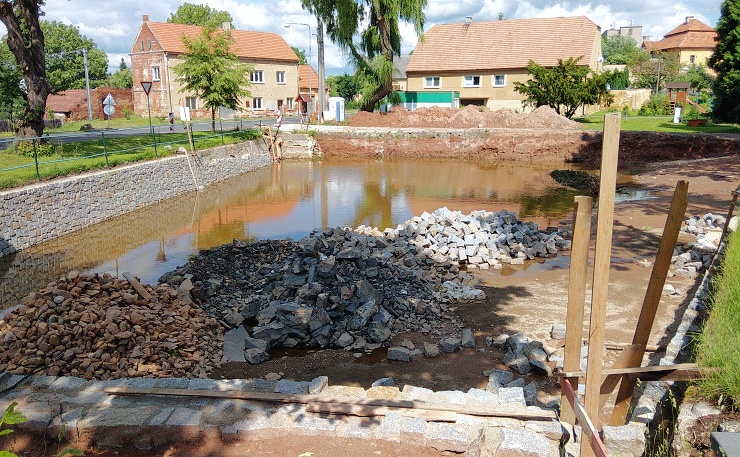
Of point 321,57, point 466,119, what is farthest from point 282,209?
point 321,57

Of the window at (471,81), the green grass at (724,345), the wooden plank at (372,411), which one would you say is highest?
the window at (471,81)

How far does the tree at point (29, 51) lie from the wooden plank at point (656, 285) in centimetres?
1985

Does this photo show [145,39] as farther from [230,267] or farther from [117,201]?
[230,267]

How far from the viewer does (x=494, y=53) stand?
41656 mm

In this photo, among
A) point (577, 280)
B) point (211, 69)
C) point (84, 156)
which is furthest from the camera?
point (211, 69)

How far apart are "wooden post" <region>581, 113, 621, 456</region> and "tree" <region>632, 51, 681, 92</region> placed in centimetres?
5400

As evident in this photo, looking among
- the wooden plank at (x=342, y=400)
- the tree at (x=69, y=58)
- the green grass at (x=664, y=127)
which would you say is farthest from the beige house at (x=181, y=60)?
the wooden plank at (x=342, y=400)

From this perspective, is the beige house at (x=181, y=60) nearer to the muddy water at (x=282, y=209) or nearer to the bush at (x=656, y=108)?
the muddy water at (x=282, y=209)

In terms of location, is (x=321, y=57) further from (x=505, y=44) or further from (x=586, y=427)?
(x=586, y=427)

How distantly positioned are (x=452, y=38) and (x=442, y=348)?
4021 centimetres

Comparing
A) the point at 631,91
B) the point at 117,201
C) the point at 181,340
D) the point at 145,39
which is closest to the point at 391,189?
the point at 117,201

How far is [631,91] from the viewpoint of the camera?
144 ft

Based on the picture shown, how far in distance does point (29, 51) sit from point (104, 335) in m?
15.6

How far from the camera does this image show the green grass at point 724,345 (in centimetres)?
420
